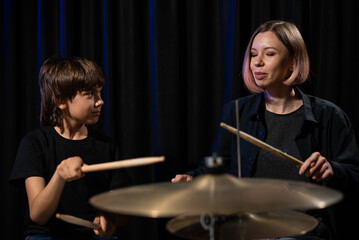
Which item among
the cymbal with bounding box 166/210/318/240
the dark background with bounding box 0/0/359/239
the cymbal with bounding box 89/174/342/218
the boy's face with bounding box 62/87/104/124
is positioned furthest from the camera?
the dark background with bounding box 0/0/359/239

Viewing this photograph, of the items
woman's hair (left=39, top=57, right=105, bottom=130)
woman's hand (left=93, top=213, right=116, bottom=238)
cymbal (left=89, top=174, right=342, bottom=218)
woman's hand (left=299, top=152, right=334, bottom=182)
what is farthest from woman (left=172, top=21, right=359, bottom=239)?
cymbal (left=89, top=174, right=342, bottom=218)

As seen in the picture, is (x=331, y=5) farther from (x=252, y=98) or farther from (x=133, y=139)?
(x=133, y=139)

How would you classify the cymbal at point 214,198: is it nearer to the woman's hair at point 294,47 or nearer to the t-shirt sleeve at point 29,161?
the t-shirt sleeve at point 29,161

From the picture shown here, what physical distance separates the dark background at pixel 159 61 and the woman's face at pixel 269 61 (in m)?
0.26

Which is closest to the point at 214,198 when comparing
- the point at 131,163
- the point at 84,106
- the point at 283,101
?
the point at 131,163

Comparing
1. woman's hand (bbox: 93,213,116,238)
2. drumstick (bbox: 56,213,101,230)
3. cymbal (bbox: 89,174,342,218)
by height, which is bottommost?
woman's hand (bbox: 93,213,116,238)

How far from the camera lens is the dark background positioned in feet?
6.25

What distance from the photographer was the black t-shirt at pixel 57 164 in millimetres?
1517

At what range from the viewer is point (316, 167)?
1338 millimetres

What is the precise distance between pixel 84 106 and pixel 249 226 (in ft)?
2.43

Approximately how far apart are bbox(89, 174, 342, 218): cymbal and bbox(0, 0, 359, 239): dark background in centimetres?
101

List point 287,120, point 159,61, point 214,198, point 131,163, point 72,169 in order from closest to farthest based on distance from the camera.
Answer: point 214,198 < point 131,163 < point 72,169 < point 287,120 < point 159,61

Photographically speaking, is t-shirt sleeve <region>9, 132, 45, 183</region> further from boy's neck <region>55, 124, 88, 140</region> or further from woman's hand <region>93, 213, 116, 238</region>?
woman's hand <region>93, 213, 116, 238</region>

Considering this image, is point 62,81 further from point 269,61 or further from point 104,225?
point 269,61
